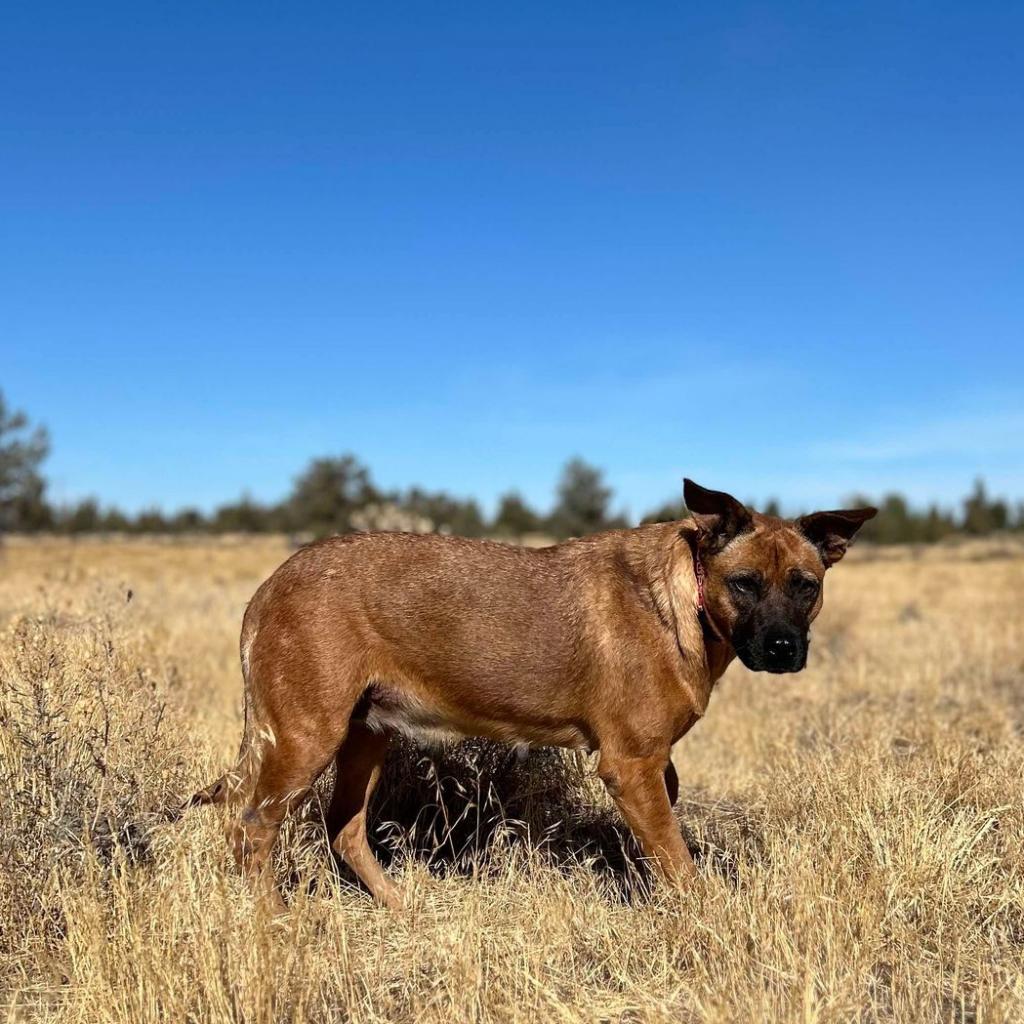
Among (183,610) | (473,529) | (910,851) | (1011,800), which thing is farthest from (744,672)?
(473,529)

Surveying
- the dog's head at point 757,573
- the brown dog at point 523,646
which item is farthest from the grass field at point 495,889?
the dog's head at point 757,573

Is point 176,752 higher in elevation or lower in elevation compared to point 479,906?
higher

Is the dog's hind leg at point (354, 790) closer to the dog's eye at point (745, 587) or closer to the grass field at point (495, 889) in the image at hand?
the grass field at point (495, 889)

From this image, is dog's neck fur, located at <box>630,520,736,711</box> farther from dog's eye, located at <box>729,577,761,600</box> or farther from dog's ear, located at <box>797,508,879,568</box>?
dog's ear, located at <box>797,508,879,568</box>

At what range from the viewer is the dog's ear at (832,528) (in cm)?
467

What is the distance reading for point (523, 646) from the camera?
4602 mm

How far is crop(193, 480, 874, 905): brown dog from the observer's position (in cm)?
→ 445

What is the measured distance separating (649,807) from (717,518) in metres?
1.35

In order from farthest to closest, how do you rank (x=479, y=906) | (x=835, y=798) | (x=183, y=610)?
(x=183, y=610)
(x=835, y=798)
(x=479, y=906)

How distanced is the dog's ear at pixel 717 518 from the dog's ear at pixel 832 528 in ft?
1.01

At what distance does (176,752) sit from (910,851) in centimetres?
363

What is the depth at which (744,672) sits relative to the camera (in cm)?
1162

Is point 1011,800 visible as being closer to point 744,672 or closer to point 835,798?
point 835,798

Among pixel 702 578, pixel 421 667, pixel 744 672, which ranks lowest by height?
pixel 744 672
